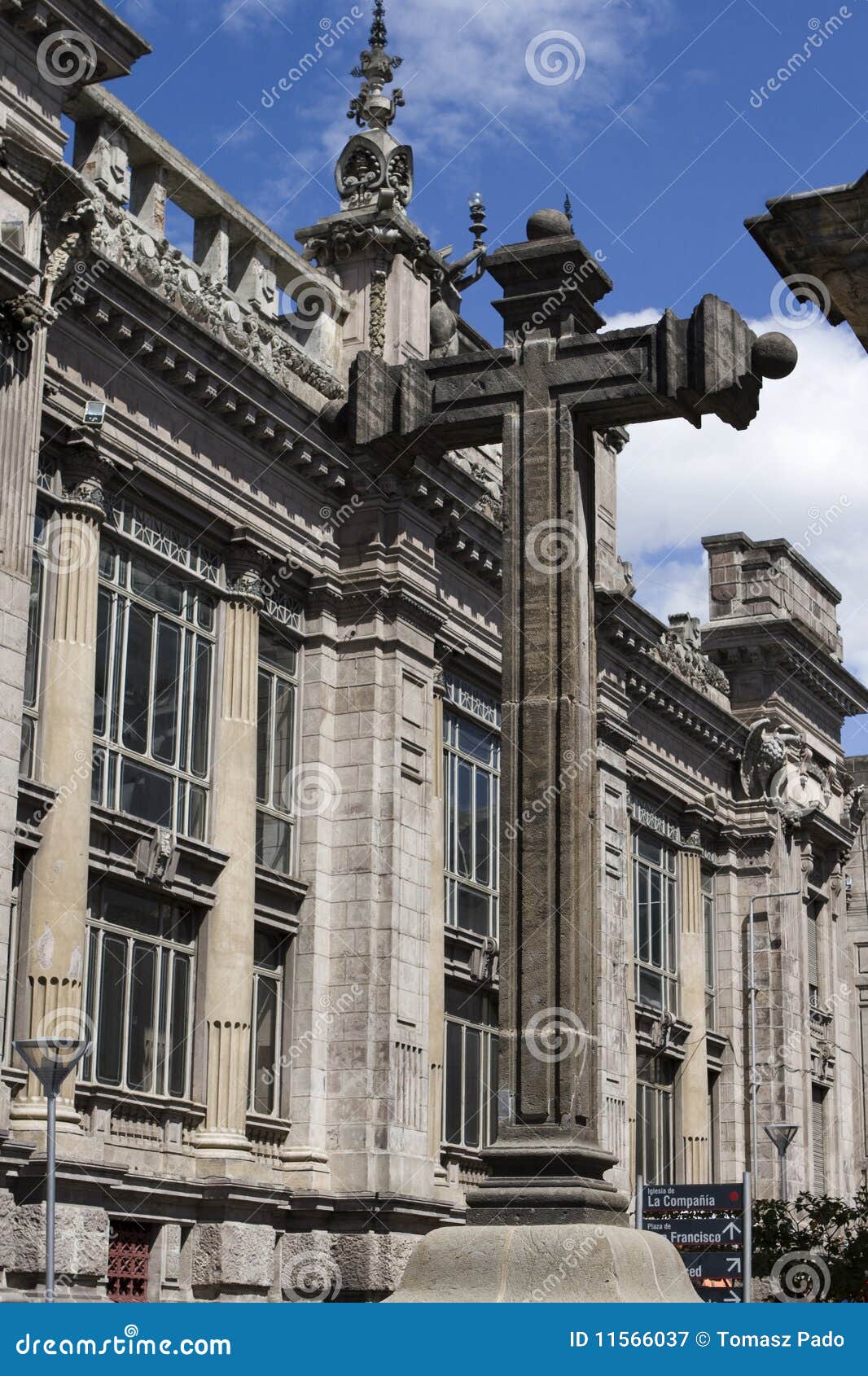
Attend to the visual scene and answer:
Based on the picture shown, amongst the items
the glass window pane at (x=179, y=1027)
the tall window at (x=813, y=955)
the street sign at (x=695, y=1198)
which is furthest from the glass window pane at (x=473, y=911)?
the tall window at (x=813, y=955)

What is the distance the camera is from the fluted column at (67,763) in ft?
67.4

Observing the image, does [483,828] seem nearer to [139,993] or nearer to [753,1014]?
[139,993]

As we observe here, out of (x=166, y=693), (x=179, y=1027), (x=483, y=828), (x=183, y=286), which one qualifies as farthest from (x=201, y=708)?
(x=483, y=828)

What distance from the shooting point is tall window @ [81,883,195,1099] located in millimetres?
22109

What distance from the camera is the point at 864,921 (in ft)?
193

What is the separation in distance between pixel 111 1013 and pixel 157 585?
5729 mm

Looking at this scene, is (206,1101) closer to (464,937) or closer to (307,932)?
(307,932)

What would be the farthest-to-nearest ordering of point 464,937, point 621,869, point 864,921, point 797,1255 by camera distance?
1. point 864,921
2. point 621,869
3. point 464,937
4. point 797,1255

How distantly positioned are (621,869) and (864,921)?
2578cm

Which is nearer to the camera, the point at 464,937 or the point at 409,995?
the point at 409,995

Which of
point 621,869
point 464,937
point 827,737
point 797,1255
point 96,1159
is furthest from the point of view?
point 827,737

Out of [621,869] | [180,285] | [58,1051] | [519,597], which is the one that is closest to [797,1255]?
[621,869]

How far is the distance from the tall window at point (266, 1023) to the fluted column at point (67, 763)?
4.29m

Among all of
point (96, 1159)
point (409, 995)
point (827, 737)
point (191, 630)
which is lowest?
point (96, 1159)
